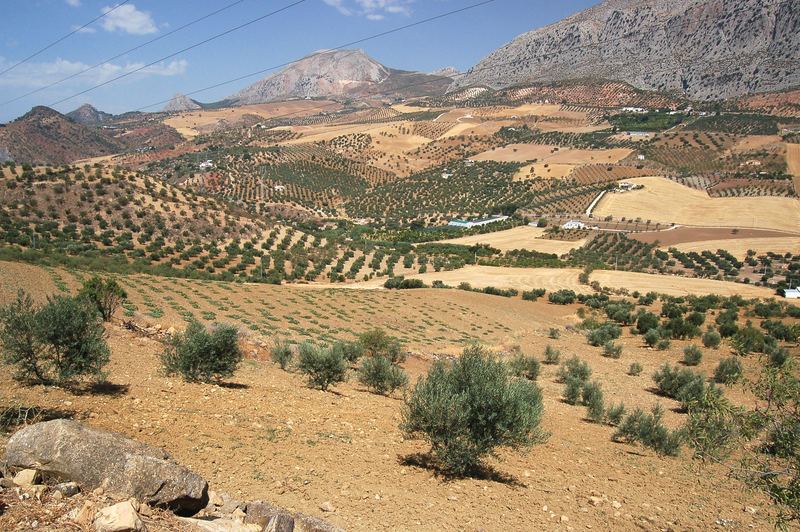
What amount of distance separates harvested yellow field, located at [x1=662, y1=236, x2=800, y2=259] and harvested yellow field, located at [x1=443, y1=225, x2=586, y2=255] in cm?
1703

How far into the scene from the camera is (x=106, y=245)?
47.8 m

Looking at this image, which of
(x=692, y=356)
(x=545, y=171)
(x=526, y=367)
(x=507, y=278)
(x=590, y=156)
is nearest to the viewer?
(x=526, y=367)

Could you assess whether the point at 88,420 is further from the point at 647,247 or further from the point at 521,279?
the point at 647,247

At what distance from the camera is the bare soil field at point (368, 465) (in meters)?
7.64

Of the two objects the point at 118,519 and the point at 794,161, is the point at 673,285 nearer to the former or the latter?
the point at 118,519

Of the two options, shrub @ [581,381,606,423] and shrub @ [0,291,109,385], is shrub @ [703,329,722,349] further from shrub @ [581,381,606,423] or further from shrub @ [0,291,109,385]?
shrub @ [0,291,109,385]

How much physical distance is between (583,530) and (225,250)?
52.9 m

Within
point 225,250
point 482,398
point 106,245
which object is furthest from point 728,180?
point 482,398

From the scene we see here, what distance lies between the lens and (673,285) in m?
59.1

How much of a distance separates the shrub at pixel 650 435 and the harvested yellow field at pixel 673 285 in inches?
1844

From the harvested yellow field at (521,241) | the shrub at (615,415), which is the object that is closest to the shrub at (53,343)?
the shrub at (615,415)

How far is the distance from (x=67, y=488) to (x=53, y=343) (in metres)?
6.02

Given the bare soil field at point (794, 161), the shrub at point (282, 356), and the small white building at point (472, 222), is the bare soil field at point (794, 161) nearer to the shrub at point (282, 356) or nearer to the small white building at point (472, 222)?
the small white building at point (472, 222)

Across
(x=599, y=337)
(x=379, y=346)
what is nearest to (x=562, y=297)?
(x=599, y=337)
